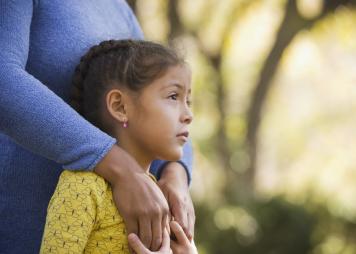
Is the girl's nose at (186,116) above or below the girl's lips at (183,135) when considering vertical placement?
above

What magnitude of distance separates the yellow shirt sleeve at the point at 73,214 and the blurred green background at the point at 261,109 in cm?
68

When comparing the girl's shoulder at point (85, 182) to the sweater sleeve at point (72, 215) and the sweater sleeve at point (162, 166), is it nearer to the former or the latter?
the sweater sleeve at point (72, 215)

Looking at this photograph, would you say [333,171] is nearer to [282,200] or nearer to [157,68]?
[282,200]

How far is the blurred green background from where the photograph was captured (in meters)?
9.14

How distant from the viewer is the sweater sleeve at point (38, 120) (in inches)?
83.7

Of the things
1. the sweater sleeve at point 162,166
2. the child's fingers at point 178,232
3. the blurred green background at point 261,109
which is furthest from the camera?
the blurred green background at point 261,109

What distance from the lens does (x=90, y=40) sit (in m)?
2.50

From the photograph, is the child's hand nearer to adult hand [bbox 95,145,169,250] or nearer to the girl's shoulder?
adult hand [bbox 95,145,169,250]

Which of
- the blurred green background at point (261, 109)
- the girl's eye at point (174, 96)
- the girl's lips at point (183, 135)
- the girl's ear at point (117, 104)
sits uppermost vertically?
the girl's eye at point (174, 96)

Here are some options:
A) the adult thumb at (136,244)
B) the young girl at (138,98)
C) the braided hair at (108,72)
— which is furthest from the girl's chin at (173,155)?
the adult thumb at (136,244)

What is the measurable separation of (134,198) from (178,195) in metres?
0.31

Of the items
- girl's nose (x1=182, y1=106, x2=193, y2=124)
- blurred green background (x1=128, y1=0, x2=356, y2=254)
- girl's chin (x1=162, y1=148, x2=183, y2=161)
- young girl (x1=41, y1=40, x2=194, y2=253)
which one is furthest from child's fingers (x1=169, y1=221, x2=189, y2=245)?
blurred green background (x1=128, y1=0, x2=356, y2=254)

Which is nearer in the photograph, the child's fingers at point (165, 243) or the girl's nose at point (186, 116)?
the child's fingers at point (165, 243)

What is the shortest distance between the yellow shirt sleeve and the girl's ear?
0.28 m
